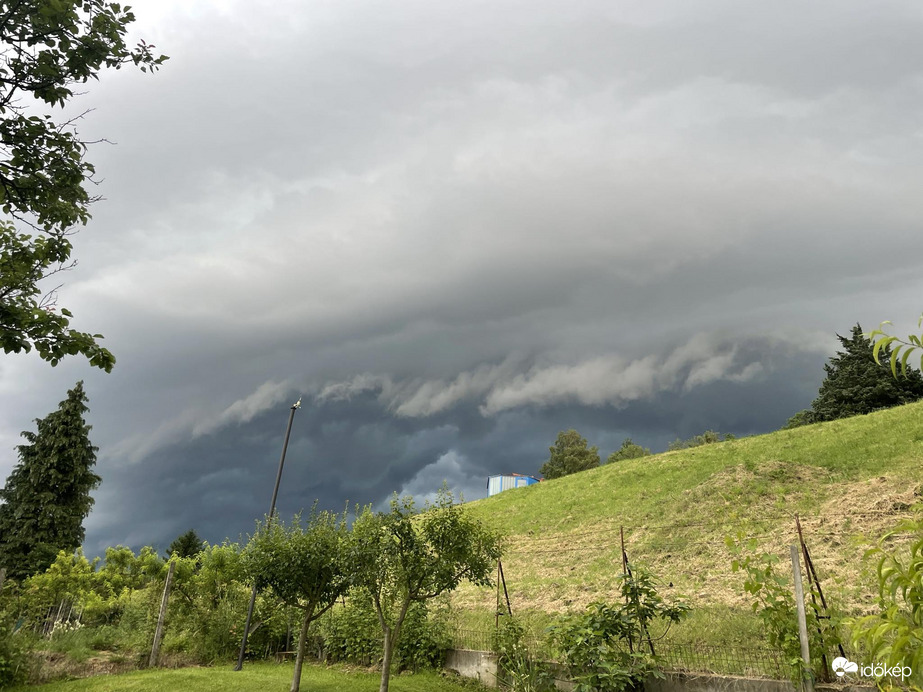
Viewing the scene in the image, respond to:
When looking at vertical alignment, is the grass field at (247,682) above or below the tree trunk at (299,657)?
below

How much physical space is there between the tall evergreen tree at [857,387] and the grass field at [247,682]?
42.5 meters

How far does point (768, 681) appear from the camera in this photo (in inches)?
331

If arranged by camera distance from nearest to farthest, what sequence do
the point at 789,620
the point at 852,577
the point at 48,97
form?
the point at 48,97 < the point at 789,620 < the point at 852,577

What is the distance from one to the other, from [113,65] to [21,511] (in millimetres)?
36972

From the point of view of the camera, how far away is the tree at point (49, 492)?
32.7m

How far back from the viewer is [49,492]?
113 ft

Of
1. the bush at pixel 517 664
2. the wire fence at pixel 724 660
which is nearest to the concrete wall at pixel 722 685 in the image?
the wire fence at pixel 724 660

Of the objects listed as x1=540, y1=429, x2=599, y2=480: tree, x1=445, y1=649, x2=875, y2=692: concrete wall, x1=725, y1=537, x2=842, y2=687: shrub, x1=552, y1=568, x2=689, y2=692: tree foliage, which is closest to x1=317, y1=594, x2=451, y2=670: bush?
x1=445, y1=649, x2=875, y2=692: concrete wall

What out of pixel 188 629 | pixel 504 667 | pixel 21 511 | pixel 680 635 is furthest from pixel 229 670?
pixel 21 511

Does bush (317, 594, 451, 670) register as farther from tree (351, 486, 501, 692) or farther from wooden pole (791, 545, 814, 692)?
wooden pole (791, 545, 814, 692)

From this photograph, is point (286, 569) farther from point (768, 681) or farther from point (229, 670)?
point (768, 681)

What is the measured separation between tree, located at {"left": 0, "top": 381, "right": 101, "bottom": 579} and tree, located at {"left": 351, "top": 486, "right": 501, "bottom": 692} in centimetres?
2894

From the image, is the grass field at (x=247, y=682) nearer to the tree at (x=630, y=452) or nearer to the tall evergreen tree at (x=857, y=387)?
the tall evergreen tree at (x=857, y=387)

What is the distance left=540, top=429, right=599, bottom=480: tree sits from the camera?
237 feet
